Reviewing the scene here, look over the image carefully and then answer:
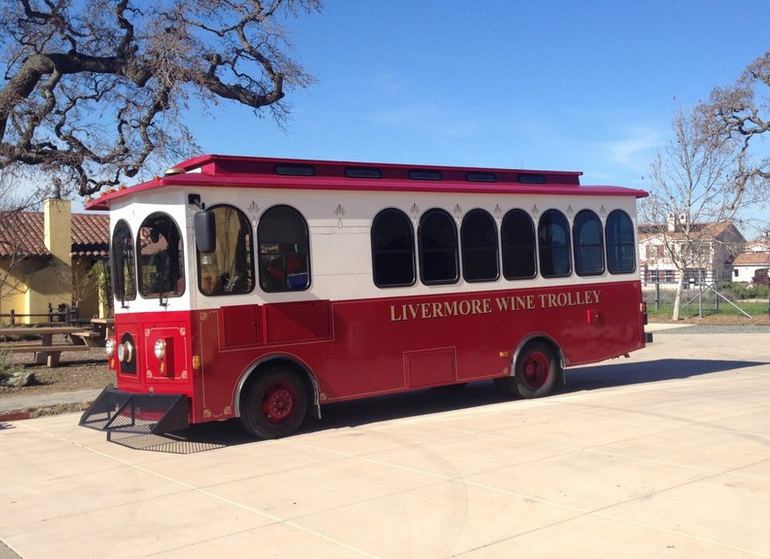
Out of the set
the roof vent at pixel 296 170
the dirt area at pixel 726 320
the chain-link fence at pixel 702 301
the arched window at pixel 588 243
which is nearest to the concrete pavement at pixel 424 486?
the arched window at pixel 588 243

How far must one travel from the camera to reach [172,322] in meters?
8.93

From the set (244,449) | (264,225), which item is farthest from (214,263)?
(244,449)

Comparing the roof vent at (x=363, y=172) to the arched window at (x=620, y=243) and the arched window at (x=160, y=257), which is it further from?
the arched window at (x=620, y=243)

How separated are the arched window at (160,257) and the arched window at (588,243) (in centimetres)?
602

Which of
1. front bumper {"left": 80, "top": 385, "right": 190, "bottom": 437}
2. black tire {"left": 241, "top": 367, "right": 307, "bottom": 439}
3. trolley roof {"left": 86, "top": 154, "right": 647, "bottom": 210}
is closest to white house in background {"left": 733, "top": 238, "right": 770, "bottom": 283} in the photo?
trolley roof {"left": 86, "top": 154, "right": 647, "bottom": 210}

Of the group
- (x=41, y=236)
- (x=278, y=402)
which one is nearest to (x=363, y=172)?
(x=278, y=402)

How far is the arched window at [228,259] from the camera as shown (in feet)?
29.2

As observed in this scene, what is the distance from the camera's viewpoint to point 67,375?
15422 millimetres

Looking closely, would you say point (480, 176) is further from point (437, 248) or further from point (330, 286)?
point (330, 286)

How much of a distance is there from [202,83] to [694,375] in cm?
1008

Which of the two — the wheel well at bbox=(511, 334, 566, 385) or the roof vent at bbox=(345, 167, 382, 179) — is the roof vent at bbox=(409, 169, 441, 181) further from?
the wheel well at bbox=(511, 334, 566, 385)

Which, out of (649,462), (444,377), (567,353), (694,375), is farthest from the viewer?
(694,375)

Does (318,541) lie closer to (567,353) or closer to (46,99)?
(567,353)

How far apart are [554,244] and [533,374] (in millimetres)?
1899
